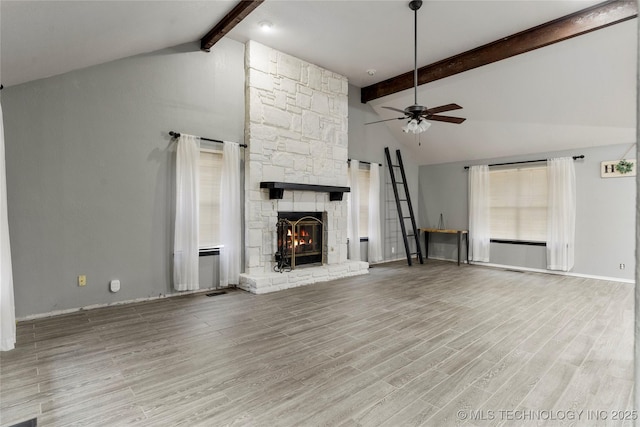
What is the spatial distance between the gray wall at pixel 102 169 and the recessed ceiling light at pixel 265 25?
0.79 m

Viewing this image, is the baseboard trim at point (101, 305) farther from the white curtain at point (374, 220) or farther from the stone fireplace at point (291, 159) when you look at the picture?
the white curtain at point (374, 220)

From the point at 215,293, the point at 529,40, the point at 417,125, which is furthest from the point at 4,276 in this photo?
the point at 529,40

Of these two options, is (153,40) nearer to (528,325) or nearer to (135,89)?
(135,89)

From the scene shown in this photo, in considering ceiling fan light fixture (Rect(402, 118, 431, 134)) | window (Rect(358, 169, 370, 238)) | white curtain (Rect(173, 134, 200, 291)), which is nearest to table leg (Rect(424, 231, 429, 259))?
window (Rect(358, 169, 370, 238))

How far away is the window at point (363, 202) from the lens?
23.9 feet

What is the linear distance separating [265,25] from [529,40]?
152 inches

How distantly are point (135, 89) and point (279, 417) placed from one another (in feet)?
14.4

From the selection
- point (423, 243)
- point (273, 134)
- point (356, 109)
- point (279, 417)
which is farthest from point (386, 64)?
point (279, 417)

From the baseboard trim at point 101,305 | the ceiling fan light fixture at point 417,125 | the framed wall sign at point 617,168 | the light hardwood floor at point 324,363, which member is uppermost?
the ceiling fan light fixture at point 417,125

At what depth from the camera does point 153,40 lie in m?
4.08

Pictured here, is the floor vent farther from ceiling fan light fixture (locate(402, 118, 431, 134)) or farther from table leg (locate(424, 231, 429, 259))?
table leg (locate(424, 231, 429, 259))

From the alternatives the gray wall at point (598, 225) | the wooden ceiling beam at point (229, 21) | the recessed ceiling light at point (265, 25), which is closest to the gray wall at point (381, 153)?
the gray wall at point (598, 225)

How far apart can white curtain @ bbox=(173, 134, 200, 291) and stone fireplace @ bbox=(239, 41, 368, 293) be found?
85 centimetres

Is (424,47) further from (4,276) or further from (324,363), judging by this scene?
(4,276)
